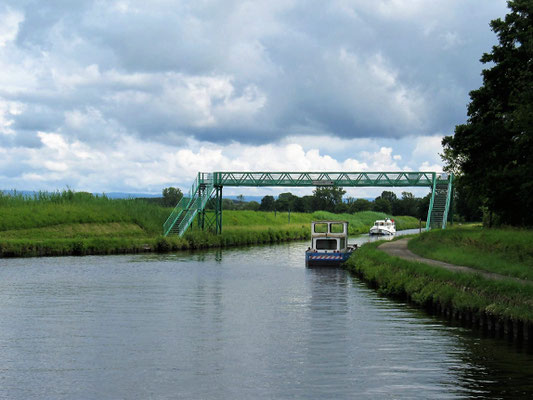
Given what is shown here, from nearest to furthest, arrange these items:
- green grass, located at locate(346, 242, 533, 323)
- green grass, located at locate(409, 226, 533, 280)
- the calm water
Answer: the calm water → green grass, located at locate(346, 242, 533, 323) → green grass, located at locate(409, 226, 533, 280)

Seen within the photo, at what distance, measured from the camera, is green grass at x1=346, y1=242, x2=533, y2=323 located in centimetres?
2200

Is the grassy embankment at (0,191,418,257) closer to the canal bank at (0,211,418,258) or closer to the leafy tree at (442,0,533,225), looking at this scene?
the canal bank at (0,211,418,258)

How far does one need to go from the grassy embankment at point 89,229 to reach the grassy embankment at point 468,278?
2498 centimetres

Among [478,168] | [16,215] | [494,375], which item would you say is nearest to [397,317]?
[494,375]

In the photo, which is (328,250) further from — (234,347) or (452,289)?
(234,347)

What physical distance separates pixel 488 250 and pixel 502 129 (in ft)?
45.9

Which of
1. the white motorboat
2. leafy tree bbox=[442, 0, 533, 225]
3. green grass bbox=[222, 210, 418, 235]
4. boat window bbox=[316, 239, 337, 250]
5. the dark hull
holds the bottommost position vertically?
the dark hull

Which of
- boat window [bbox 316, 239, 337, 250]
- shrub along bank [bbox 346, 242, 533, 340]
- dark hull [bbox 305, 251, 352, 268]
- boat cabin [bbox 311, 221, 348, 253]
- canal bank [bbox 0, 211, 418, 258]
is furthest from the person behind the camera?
canal bank [bbox 0, 211, 418, 258]

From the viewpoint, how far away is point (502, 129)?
157 feet

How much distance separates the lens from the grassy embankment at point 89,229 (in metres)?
60.0

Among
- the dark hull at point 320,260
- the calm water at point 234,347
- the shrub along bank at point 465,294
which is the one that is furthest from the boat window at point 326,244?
the calm water at point 234,347

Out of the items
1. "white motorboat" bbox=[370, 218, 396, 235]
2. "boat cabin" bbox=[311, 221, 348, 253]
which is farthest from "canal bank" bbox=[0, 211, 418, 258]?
"white motorboat" bbox=[370, 218, 396, 235]

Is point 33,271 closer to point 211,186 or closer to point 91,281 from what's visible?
point 91,281

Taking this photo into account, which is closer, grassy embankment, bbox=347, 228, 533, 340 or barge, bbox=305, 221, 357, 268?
grassy embankment, bbox=347, 228, 533, 340
